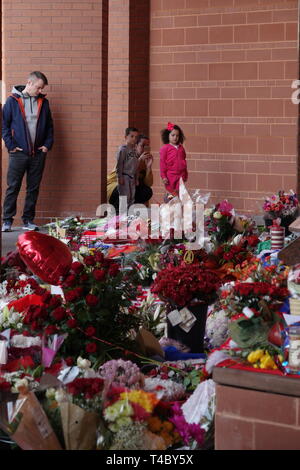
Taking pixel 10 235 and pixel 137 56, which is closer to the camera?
pixel 10 235

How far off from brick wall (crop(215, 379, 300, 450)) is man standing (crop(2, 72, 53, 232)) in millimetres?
8567

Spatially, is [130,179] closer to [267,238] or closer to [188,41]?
[188,41]

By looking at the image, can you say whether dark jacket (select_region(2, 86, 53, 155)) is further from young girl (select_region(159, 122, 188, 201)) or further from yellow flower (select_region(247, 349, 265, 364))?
yellow flower (select_region(247, 349, 265, 364))

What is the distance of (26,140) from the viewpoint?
37.9 ft

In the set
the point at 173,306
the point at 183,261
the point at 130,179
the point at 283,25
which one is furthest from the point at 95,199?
the point at 173,306

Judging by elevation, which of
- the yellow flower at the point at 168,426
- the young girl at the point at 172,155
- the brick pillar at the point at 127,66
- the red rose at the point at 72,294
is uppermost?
the brick pillar at the point at 127,66

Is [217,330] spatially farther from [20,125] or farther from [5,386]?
[20,125]

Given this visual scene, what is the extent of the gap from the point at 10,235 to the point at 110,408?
26.0 ft

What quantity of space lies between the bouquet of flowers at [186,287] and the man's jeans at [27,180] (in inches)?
270

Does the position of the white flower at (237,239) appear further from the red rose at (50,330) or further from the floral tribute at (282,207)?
the red rose at (50,330)

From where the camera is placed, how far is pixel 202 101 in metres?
14.2

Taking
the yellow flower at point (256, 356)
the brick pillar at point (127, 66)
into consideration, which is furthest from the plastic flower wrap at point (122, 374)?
the brick pillar at point (127, 66)

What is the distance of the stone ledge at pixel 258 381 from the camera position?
3.00 m

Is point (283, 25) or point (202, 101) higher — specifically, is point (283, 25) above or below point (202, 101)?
above
